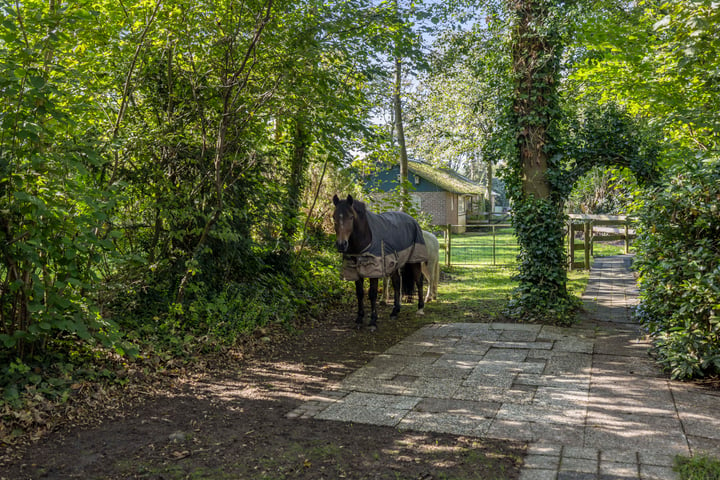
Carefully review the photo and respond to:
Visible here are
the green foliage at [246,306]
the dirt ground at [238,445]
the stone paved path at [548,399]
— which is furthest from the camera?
the green foliage at [246,306]

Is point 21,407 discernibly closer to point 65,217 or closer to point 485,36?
point 65,217

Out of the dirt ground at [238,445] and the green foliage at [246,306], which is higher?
the green foliage at [246,306]

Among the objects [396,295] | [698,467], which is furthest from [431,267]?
[698,467]

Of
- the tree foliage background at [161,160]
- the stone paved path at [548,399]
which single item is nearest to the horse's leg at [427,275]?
the stone paved path at [548,399]

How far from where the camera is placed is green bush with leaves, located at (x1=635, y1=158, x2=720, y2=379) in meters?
4.59

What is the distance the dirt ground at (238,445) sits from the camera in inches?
126

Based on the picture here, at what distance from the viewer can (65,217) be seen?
4.10 metres

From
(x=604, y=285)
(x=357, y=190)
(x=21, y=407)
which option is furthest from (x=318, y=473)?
(x=604, y=285)

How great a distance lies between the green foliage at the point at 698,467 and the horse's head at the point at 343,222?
4272 millimetres

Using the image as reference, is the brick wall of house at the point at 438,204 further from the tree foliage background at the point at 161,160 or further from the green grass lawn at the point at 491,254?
the tree foliage background at the point at 161,160

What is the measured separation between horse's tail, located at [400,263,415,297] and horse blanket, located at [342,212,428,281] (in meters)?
0.29

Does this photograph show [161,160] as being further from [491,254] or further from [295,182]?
[491,254]

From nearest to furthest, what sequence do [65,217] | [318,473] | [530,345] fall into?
[318,473] < [65,217] < [530,345]

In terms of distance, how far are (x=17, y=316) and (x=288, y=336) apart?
127 inches
